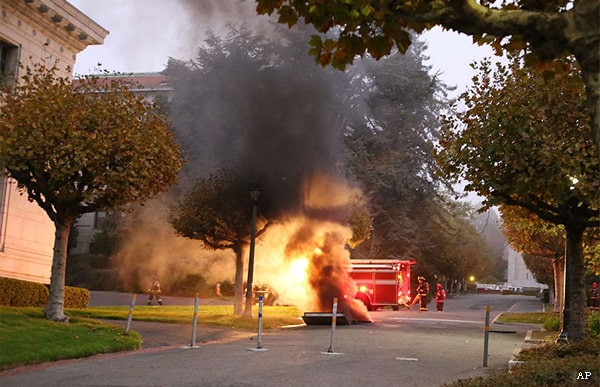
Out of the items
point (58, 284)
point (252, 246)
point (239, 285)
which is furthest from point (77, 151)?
point (239, 285)

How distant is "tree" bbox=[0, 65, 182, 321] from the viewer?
13641mm

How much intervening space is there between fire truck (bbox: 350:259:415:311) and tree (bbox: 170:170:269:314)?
6.19 metres

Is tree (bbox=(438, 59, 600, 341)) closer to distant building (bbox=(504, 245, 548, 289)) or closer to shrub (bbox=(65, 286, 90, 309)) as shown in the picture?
shrub (bbox=(65, 286, 90, 309))

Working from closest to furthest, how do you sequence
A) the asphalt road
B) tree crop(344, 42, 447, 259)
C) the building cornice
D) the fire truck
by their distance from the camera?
the asphalt road, the building cornice, the fire truck, tree crop(344, 42, 447, 259)

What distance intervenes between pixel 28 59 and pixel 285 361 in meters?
14.9

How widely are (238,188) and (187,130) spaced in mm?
5449

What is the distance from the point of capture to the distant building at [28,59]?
65.7 ft

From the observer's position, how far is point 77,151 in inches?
533

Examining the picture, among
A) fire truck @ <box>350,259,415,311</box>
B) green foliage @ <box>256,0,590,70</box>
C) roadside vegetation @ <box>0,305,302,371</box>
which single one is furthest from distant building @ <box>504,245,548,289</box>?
green foliage @ <box>256,0,590,70</box>

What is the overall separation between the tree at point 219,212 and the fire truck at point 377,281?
6.19m

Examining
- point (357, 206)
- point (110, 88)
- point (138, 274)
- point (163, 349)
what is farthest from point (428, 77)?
point (163, 349)

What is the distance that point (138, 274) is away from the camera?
38781 mm

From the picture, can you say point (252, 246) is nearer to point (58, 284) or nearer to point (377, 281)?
point (58, 284)

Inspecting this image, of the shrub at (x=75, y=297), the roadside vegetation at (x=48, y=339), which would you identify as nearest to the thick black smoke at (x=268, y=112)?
the shrub at (x=75, y=297)
